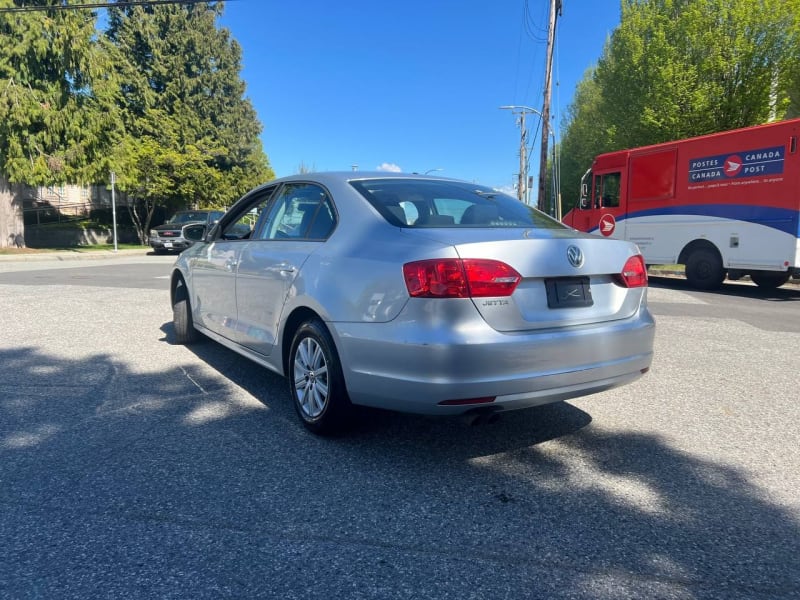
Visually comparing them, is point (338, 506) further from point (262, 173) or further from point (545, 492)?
point (262, 173)

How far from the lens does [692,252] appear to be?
1304cm

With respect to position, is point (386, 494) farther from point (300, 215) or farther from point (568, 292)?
point (300, 215)

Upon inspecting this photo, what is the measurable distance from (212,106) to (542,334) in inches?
1568

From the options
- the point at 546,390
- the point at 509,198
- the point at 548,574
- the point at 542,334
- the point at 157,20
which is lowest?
the point at 548,574

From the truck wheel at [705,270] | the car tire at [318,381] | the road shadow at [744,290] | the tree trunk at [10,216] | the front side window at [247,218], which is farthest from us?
the tree trunk at [10,216]

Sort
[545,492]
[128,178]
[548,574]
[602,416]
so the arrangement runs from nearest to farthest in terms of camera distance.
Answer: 1. [548,574]
2. [545,492]
3. [602,416]
4. [128,178]

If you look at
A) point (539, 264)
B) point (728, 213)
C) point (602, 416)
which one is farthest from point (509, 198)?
point (728, 213)

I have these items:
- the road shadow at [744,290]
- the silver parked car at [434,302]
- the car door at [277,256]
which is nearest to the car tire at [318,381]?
the silver parked car at [434,302]

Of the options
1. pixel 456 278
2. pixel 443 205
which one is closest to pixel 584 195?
pixel 443 205

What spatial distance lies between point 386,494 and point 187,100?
39.1 metres

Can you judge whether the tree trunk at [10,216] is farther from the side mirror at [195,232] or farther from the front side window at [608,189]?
the front side window at [608,189]

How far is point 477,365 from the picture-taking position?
2.79m

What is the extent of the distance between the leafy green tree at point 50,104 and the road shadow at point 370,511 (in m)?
18.8

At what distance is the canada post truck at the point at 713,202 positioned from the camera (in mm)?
11117
